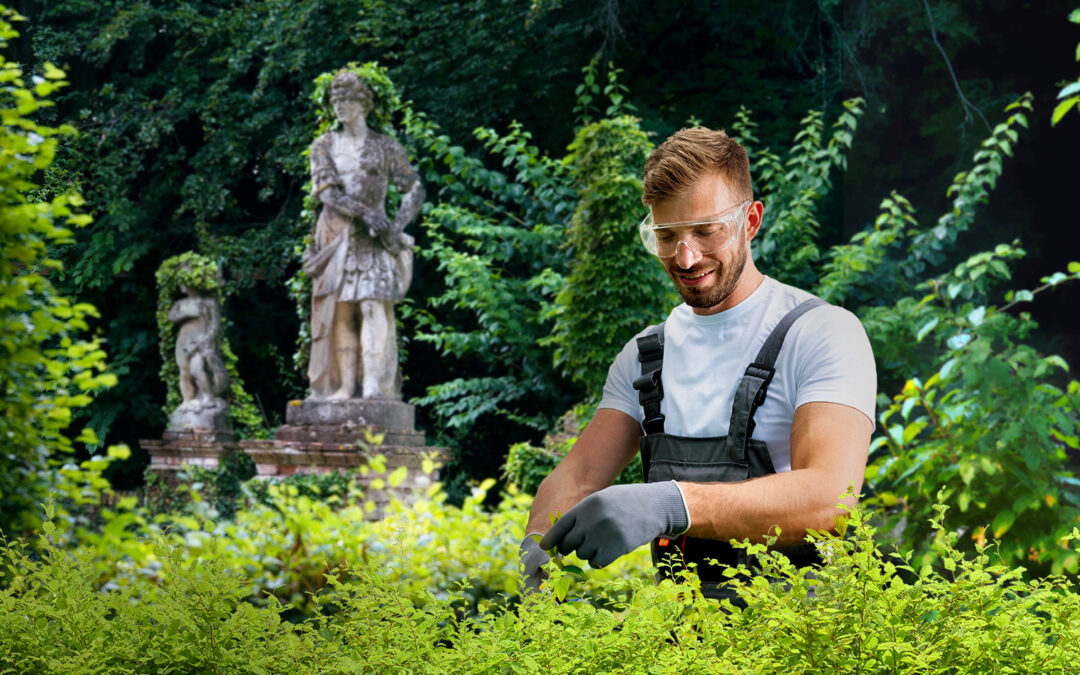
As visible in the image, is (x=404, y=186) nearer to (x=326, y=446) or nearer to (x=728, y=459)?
(x=326, y=446)

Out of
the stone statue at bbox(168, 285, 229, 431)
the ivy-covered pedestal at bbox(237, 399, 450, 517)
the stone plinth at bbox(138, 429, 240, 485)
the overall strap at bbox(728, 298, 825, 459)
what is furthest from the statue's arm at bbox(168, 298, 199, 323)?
the overall strap at bbox(728, 298, 825, 459)

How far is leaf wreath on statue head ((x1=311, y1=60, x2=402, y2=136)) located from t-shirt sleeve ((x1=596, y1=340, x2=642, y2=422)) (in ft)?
17.6

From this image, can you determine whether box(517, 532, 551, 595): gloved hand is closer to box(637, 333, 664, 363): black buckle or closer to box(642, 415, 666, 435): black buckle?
box(642, 415, 666, 435): black buckle

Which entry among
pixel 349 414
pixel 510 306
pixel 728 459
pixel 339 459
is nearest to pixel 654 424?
pixel 728 459

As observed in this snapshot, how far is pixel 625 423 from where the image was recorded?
2.05m

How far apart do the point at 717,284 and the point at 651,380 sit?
8.2 inches

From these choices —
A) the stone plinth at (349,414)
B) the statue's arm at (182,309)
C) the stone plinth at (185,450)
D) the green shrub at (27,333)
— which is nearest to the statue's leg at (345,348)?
the stone plinth at (349,414)

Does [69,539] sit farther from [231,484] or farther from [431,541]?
[231,484]

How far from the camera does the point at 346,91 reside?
6.92 m

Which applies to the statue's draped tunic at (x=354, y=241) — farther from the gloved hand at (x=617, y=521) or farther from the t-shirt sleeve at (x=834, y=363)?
the gloved hand at (x=617, y=521)

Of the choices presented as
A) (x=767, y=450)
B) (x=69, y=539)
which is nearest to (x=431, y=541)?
(x=69, y=539)

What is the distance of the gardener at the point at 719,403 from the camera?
1.58m

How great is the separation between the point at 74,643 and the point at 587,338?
16.1 feet

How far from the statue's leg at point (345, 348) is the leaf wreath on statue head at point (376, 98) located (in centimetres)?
121
